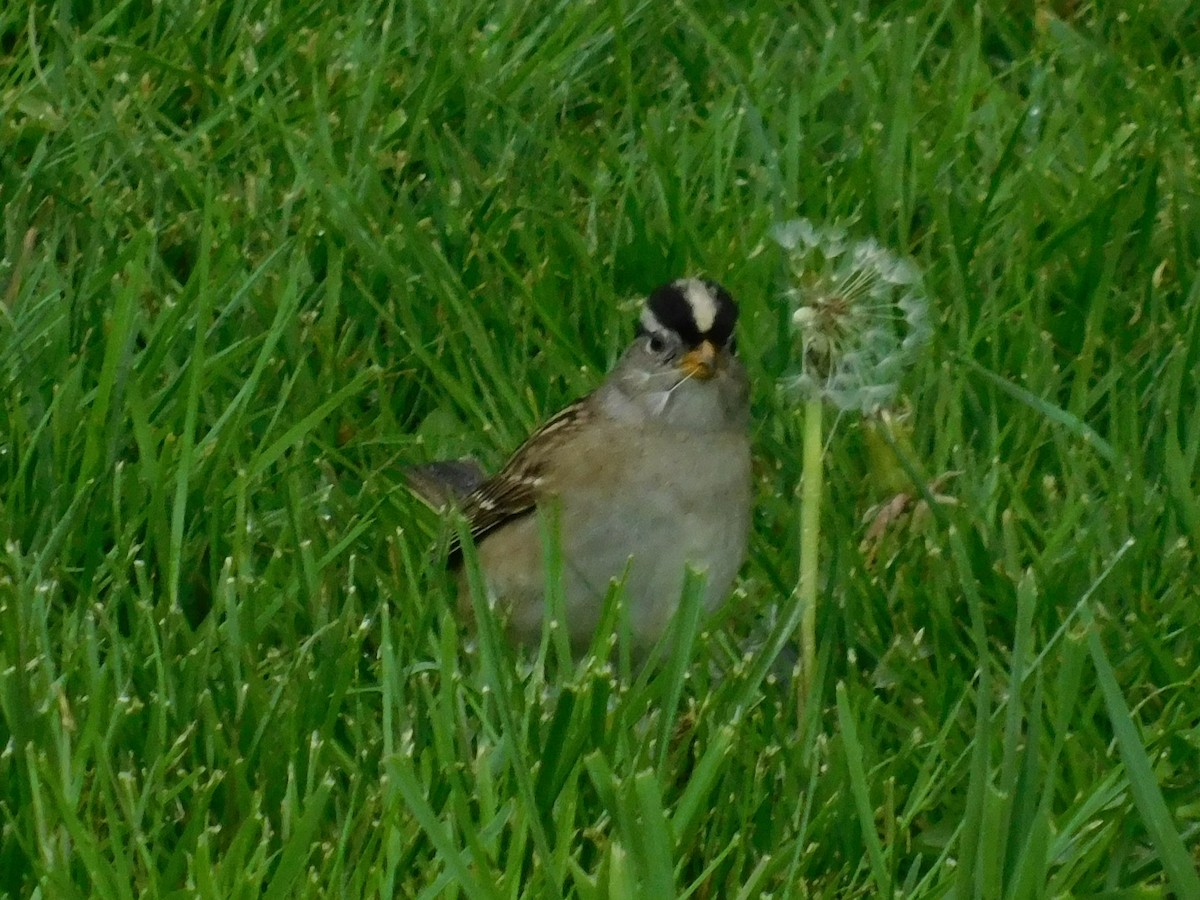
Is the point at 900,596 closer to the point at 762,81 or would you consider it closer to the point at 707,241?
the point at 707,241

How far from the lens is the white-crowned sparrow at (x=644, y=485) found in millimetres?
3467

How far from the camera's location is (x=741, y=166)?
4.93 meters

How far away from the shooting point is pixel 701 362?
3559 millimetres

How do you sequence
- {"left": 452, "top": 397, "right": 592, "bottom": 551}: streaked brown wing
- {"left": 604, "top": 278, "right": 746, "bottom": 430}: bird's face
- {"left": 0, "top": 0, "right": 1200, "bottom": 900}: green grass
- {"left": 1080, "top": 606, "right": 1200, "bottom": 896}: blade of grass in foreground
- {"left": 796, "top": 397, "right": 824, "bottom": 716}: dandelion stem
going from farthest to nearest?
{"left": 452, "top": 397, "right": 592, "bottom": 551}: streaked brown wing
{"left": 604, "top": 278, "right": 746, "bottom": 430}: bird's face
{"left": 796, "top": 397, "right": 824, "bottom": 716}: dandelion stem
{"left": 0, "top": 0, "right": 1200, "bottom": 900}: green grass
{"left": 1080, "top": 606, "right": 1200, "bottom": 896}: blade of grass in foreground

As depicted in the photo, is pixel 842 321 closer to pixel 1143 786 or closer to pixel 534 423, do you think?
pixel 1143 786

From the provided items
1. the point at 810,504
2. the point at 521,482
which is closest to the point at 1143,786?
the point at 810,504

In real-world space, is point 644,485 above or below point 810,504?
below

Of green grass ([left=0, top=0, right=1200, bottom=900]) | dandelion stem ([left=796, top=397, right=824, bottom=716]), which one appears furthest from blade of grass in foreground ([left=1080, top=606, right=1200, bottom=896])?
dandelion stem ([left=796, top=397, right=824, bottom=716])

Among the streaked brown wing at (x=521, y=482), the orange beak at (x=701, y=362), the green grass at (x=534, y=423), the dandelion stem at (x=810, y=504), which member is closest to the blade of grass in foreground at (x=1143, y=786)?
the green grass at (x=534, y=423)

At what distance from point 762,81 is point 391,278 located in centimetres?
118

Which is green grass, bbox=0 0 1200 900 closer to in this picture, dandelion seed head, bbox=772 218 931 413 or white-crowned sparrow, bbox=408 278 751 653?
white-crowned sparrow, bbox=408 278 751 653

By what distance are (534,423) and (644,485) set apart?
24.2 inches

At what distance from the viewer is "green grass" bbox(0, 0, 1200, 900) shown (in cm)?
267

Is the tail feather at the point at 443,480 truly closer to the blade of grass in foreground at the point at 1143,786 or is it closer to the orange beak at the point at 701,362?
the orange beak at the point at 701,362
